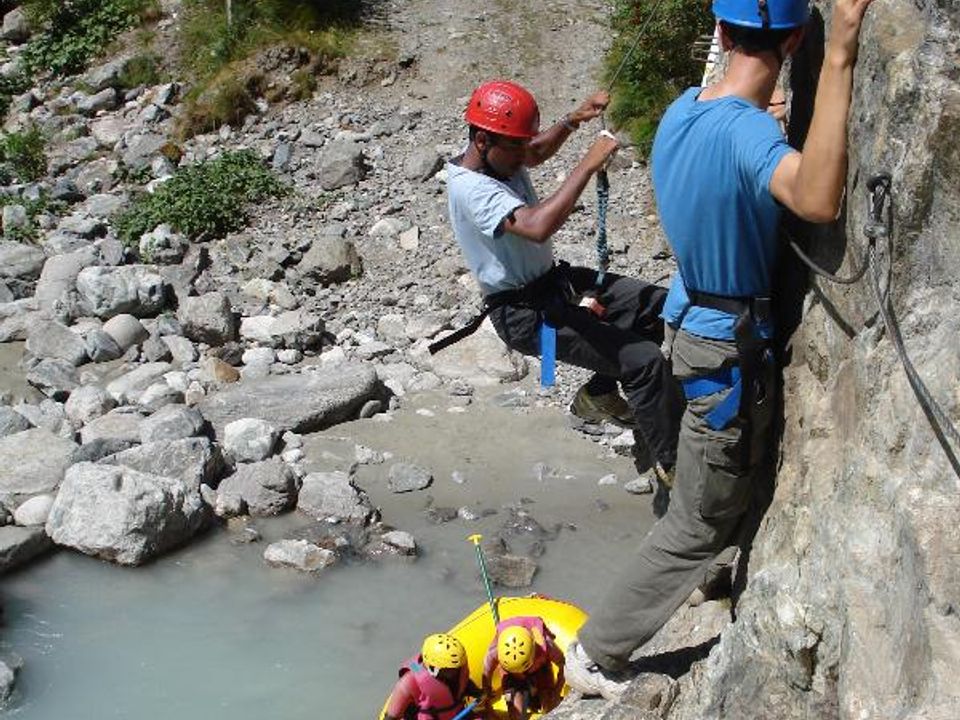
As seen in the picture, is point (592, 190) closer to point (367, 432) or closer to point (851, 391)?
point (367, 432)

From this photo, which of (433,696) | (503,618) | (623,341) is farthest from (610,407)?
(433,696)

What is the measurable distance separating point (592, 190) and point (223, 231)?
154 inches

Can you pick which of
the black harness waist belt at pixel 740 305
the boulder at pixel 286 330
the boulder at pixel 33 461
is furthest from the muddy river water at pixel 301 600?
the black harness waist belt at pixel 740 305

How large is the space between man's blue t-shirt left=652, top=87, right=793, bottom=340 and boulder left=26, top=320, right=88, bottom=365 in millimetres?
8297

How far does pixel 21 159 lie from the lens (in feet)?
50.5

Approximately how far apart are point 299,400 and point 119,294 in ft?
9.59

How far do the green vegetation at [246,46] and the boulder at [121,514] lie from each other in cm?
729

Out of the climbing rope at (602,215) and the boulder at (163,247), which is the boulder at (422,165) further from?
the climbing rope at (602,215)

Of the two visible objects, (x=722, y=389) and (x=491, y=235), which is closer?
(x=722, y=389)

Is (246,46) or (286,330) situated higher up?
(246,46)

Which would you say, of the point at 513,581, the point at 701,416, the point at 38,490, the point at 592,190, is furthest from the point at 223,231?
the point at 701,416

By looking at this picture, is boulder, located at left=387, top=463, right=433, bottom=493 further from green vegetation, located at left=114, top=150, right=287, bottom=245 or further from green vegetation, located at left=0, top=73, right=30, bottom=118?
green vegetation, located at left=0, top=73, right=30, bottom=118

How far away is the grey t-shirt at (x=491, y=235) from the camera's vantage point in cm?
534

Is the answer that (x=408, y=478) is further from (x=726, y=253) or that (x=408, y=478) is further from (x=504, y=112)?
(x=726, y=253)
